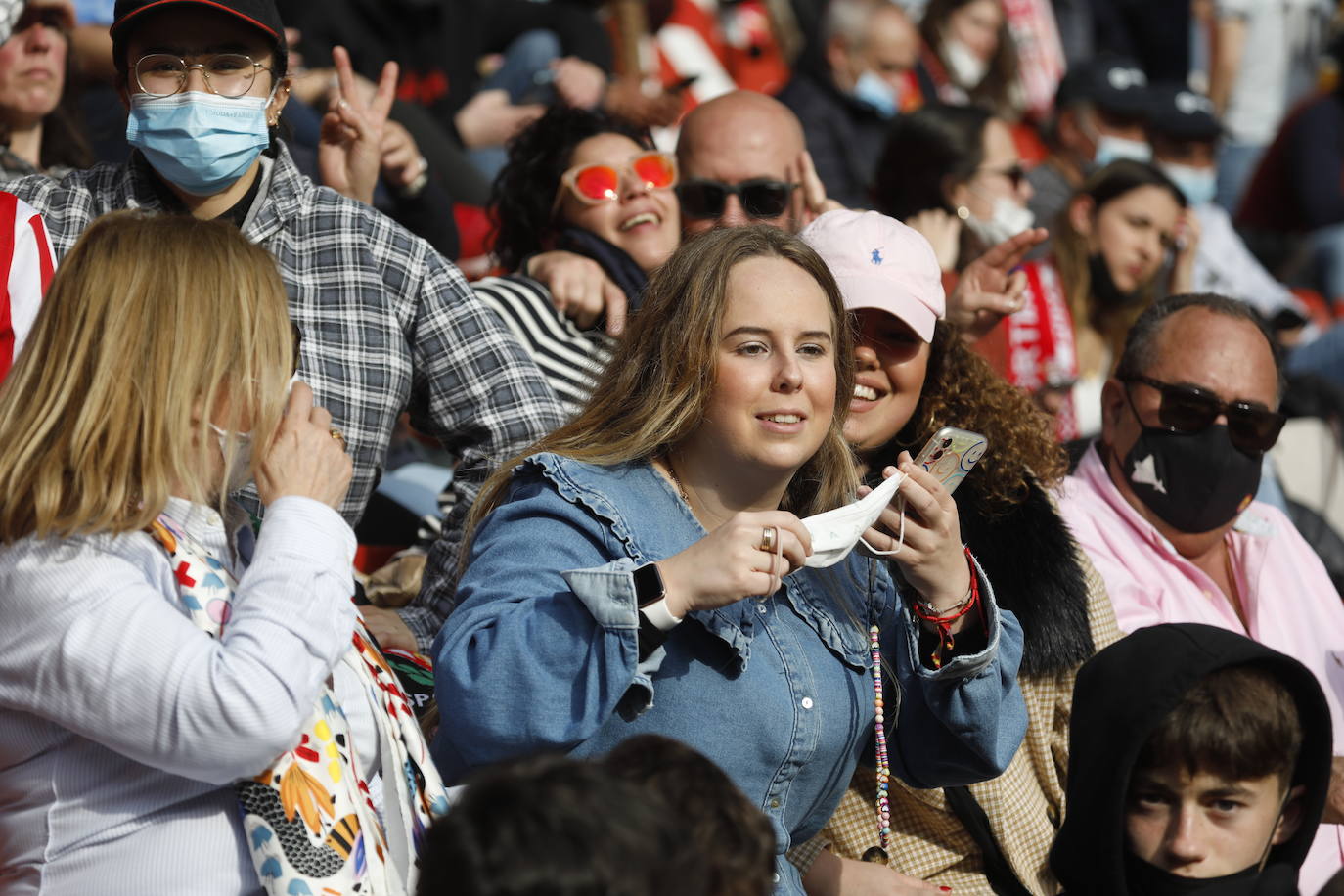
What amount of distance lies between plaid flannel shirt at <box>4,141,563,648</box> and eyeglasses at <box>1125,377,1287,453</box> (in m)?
1.58

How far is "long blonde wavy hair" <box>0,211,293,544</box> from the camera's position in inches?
91.4

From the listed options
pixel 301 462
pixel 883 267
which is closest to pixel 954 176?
pixel 883 267

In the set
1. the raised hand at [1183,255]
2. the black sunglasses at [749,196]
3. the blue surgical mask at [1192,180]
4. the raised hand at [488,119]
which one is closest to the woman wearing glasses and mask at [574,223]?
the black sunglasses at [749,196]

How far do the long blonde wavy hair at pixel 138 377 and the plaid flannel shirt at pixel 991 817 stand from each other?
1.44 metres

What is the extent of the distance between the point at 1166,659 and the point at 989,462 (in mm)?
771

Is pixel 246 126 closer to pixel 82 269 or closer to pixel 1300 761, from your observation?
pixel 82 269

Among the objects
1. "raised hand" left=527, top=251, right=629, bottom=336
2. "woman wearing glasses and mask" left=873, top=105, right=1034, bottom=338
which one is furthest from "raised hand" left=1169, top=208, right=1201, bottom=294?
"raised hand" left=527, top=251, right=629, bottom=336

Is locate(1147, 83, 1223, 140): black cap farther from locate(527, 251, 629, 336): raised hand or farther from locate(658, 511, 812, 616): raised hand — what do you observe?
locate(658, 511, 812, 616): raised hand

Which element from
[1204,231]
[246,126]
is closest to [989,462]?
[246,126]

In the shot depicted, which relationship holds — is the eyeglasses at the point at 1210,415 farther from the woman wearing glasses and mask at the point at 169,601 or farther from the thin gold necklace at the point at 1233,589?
the woman wearing glasses and mask at the point at 169,601

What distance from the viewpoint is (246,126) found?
367cm

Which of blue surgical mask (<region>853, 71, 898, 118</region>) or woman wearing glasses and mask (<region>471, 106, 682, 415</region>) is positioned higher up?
blue surgical mask (<region>853, 71, 898, 118</region>)

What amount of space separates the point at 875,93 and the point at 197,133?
492 cm

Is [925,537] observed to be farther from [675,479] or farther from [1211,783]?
[1211,783]
